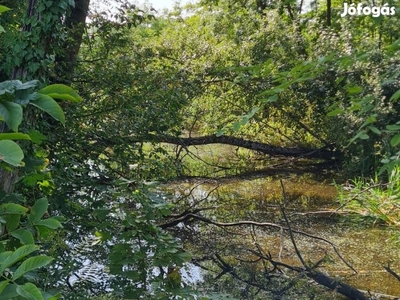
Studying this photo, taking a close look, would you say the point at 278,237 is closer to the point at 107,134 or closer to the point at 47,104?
the point at 107,134

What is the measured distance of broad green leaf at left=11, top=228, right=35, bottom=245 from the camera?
1.05m

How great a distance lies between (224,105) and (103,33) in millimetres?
4992

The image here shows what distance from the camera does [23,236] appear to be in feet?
3.48

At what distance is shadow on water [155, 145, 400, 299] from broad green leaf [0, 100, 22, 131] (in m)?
2.69

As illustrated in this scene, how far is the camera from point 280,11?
10.1 m

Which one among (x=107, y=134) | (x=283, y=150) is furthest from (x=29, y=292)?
(x=283, y=150)

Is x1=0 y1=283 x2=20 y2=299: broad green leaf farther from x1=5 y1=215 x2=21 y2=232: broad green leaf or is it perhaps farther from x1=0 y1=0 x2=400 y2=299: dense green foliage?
x1=5 y1=215 x2=21 y2=232: broad green leaf

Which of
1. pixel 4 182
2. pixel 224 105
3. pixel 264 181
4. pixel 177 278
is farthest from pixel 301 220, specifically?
pixel 4 182

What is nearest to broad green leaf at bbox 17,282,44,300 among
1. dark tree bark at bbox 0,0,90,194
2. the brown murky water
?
dark tree bark at bbox 0,0,90,194

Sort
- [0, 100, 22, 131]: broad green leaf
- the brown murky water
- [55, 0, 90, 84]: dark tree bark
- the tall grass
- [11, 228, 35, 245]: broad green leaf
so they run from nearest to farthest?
[0, 100, 22, 131]: broad green leaf → [11, 228, 35, 245]: broad green leaf → [55, 0, 90, 84]: dark tree bark → the brown murky water → the tall grass

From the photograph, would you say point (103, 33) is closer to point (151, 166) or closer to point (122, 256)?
point (151, 166)

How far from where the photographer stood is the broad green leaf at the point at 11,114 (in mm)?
920

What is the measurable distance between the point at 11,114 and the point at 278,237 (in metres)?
4.58

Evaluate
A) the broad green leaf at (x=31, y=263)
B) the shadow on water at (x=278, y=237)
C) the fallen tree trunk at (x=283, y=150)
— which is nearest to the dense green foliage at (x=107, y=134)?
the broad green leaf at (x=31, y=263)
